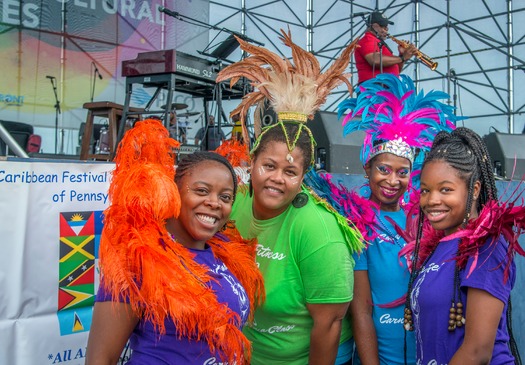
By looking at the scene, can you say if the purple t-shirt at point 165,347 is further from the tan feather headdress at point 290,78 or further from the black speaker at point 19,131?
the black speaker at point 19,131

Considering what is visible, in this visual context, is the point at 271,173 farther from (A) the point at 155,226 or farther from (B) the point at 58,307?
(B) the point at 58,307

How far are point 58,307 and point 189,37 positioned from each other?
9.12 meters

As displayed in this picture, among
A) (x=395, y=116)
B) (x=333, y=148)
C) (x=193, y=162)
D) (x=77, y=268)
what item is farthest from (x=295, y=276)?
(x=333, y=148)

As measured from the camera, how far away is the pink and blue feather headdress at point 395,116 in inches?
98.4

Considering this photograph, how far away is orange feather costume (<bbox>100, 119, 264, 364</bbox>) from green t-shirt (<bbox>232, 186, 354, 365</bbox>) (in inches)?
11.2

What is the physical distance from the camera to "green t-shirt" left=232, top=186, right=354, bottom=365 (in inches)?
74.2

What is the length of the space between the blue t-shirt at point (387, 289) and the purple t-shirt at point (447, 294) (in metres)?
0.36

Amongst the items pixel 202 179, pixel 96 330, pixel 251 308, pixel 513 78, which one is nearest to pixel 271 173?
pixel 202 179

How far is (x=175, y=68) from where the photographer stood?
16.9 feet

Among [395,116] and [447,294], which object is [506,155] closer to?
[395,116]

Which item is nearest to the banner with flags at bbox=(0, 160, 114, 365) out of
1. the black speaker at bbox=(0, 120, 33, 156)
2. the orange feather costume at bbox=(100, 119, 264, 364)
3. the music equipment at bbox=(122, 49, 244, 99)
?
the orange feather costume at bbox=(100, 119, 264, 364)

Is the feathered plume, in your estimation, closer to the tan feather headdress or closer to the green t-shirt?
the tan feather headdress

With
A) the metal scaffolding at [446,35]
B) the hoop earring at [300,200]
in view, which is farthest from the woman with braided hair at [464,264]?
the metal scaffolding at [446,35]

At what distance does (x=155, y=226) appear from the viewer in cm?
155
